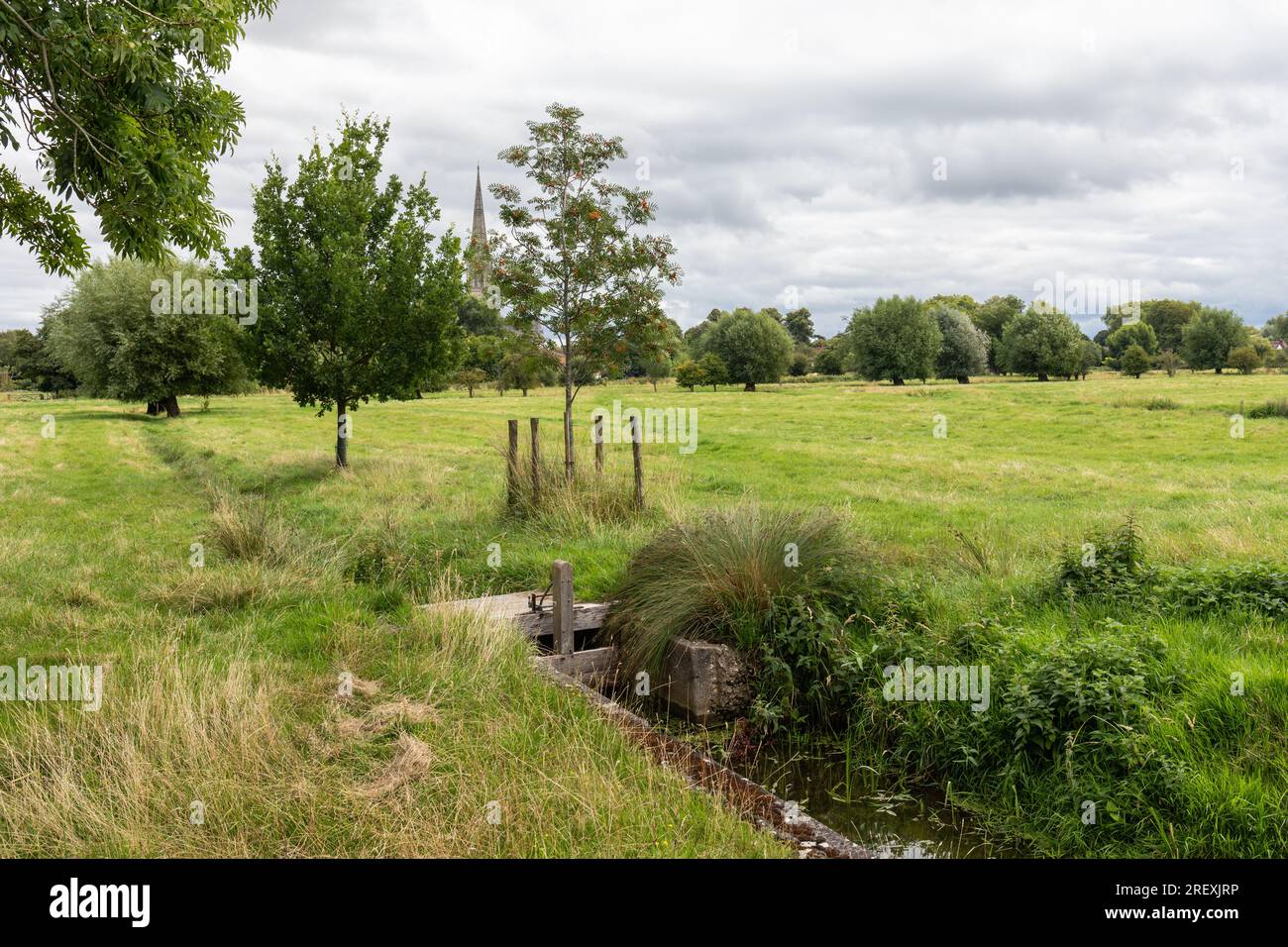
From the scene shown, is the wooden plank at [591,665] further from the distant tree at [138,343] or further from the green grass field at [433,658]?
the distant tree at [138,343]

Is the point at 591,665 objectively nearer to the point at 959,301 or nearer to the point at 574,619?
the point at 574,619

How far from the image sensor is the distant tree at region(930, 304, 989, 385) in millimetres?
83250

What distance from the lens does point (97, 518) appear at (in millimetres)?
16266

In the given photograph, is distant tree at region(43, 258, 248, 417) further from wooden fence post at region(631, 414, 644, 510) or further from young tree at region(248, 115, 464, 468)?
wooden fence post at region(631, 414, 644, 510)

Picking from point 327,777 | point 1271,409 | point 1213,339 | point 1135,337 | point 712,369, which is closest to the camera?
point 327,777

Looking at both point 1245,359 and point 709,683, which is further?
point 1245,359

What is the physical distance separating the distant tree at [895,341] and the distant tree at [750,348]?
333 inches

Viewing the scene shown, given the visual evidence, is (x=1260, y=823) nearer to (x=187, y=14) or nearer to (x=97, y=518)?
(x=187, y=14)

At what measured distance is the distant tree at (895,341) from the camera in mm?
71000

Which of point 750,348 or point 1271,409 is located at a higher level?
point 750,348

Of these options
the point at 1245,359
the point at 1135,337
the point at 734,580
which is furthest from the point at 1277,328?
the point at 734,580

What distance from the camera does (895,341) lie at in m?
71.2

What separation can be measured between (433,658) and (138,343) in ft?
148

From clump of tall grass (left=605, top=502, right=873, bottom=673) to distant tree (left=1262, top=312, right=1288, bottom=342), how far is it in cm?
16192
